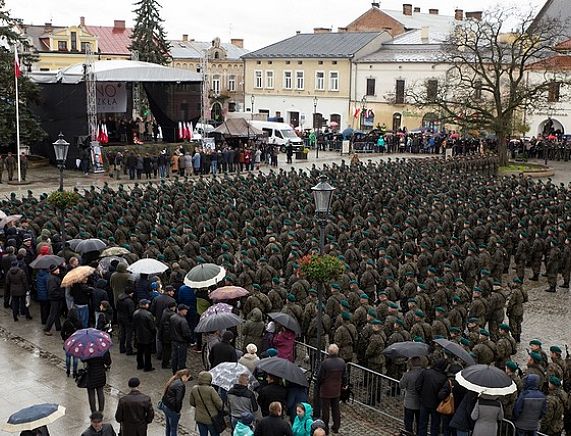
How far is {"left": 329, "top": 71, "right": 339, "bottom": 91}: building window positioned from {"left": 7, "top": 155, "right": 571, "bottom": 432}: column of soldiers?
30.4m

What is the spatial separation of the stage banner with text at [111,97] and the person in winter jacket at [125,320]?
90.3 feet

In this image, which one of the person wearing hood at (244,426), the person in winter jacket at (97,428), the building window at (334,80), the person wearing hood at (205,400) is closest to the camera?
the person in winter jacket at (97,428)

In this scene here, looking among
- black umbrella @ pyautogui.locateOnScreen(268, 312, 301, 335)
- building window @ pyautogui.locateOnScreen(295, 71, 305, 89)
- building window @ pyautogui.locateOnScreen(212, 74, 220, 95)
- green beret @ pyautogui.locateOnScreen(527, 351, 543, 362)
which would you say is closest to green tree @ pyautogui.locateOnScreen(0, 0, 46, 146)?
black umbrella @ pyautogui.locateOnScreen(268, 312, 301, 335)

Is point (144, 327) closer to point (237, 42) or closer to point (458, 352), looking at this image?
point (458, 352)

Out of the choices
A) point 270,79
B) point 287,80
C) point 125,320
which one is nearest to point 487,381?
point 125,320

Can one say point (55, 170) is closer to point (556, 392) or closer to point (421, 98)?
point (421, 98)

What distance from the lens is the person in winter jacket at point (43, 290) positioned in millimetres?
14297

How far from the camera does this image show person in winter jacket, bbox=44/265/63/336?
13945 mm

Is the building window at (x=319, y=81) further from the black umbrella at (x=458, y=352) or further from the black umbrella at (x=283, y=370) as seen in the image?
the black umbrella at (x=283, y=370)

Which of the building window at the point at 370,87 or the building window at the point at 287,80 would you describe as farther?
the building window at the point at 287,80

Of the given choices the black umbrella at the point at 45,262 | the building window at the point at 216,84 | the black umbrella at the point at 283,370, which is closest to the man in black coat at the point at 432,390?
the black umbrella at the point at 283,370

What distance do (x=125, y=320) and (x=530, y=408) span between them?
6.90 m

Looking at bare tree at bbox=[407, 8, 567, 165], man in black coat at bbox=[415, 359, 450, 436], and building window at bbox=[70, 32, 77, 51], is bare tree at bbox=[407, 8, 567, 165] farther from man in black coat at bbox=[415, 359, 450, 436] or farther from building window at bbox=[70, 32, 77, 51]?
building window at bbox=[70, 32, 77, 51]

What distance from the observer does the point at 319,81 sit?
2279 inches
